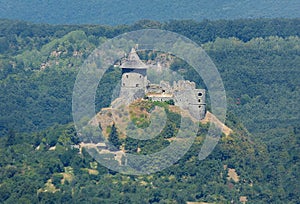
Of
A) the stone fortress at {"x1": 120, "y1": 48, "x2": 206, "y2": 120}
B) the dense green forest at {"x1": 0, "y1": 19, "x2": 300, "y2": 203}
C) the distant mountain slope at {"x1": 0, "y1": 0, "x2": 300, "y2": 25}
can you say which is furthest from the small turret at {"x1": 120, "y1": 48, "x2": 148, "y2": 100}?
the distant mountain slope at {"x1": 0, "y1": 0, "x2": 300, "y2": 25}

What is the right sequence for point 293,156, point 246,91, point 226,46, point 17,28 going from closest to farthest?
point 293,156 → point 246,91 → point 226,46 → point 17,28

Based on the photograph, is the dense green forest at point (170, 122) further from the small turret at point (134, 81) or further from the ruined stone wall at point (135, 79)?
the ruined stone wall at point (135, 79)

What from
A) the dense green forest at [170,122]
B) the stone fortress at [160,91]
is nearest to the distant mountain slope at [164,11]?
the dense green forest at [170,122]

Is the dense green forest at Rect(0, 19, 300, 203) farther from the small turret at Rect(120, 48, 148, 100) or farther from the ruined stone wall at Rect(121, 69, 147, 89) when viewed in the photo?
the ruined stone wall at Rect(121, 69, 147, 89)

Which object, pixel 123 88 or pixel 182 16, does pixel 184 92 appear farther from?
pixel 182 16

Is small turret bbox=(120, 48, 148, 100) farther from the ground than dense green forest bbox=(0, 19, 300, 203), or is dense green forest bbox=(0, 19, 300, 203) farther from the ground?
small turret bbox=(120, 48, 148, 100)

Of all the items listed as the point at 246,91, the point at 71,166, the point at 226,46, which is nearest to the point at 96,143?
the point at 71,166
